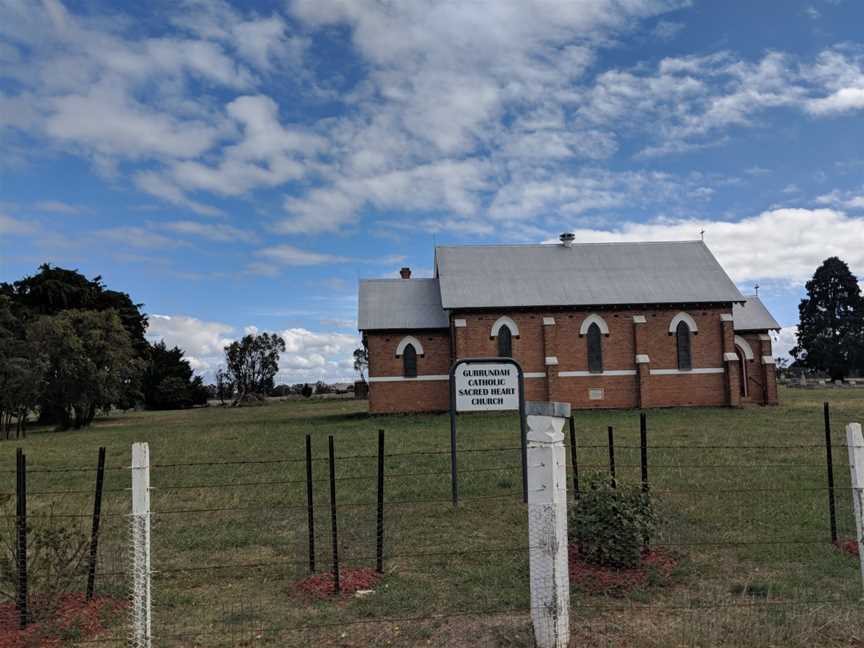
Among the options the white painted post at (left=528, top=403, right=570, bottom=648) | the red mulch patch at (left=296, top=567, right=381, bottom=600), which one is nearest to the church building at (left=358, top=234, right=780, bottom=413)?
the red mulch patch at (left=296, top=567, right=381, bottom=600)

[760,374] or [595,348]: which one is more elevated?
[595,348]

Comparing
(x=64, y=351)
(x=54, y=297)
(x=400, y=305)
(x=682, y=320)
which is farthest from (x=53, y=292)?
(x=682, y=320)

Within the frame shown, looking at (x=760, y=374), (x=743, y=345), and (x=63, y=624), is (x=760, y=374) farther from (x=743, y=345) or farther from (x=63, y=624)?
(x=63, y=624)

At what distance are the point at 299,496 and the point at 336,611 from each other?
561cm

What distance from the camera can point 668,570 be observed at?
22.5 feet

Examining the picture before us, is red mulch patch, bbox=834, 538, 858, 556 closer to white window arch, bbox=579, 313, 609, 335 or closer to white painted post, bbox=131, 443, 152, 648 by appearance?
white painted post, bbox=131, 443, 152, 648

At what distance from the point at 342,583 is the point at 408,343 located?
2497 centimetres

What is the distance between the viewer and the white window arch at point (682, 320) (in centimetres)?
3173

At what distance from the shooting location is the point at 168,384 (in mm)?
69000

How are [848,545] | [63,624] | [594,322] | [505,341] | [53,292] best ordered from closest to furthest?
[63,624]
[848,545]
[505,341]
[594,322]
[53,292]

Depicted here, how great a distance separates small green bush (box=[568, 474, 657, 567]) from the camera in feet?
21.9

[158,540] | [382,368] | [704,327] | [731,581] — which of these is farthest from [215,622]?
[704,327]

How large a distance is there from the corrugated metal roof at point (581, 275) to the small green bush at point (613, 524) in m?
23.9

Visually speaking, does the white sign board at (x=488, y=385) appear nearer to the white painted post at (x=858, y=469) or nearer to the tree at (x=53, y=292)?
the white painted post at (x=858, y=469)
